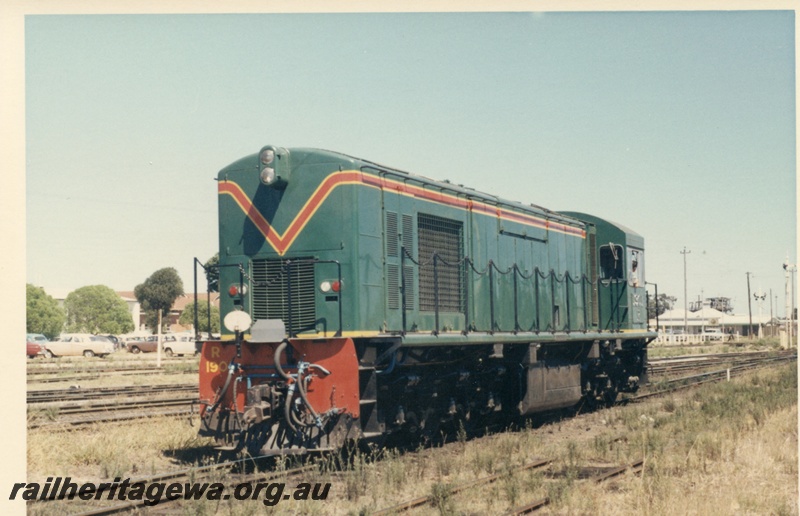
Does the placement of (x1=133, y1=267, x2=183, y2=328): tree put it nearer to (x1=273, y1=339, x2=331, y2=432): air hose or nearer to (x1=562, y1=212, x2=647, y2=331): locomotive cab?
(x1=562, y1=212, x2=647, y2=331): locomotive cab

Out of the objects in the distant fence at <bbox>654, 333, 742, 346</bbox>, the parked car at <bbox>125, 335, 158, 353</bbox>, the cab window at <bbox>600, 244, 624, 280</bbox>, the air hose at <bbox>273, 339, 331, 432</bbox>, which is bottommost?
the distant fence at <bbox>654, 333, 742, 346</bbox>

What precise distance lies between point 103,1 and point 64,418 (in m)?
8.90

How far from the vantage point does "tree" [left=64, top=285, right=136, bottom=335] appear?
67750 millimetres

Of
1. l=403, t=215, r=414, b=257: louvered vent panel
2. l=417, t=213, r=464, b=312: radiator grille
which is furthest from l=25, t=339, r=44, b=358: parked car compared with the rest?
l=403, t=215, r=414, b=257: louvered vent panel

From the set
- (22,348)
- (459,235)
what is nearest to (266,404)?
(22,348)

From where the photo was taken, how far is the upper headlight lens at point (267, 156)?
10.9 metres

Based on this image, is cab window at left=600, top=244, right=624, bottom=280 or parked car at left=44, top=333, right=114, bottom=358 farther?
parked car at left=44, top=333, right=114, bottom=358

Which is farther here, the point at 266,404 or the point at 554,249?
the point at 554,249

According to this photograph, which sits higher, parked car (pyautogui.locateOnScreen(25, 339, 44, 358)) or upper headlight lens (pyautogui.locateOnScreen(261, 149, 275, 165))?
upper headlight lens (pyautogui.locateOnScreen(261, 149, 275, 165))

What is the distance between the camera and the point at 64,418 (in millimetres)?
15180

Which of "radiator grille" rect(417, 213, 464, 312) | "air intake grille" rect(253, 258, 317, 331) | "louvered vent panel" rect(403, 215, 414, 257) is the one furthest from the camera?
"radiator grille" rect(417, 213, 464, 312)

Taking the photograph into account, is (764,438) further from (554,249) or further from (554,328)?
(554,249)

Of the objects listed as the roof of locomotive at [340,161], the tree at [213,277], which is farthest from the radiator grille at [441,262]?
the tree at [213,277]

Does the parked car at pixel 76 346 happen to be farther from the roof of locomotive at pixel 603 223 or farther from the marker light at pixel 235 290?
the marker light at pixel 235 290
